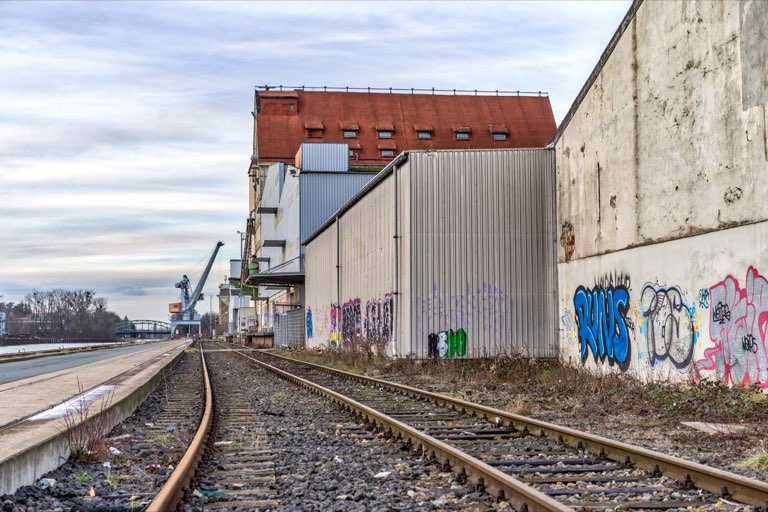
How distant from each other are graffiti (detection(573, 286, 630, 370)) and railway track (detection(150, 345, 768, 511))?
22.3 feet

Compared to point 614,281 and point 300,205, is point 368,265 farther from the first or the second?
point 300,205

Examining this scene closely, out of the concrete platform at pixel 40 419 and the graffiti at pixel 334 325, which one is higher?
the graffiti at pixel 334 325

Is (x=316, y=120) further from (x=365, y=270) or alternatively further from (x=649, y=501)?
(x=649, y=501)

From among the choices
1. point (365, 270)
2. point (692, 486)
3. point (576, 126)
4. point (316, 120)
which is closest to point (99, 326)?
point (316, 120)

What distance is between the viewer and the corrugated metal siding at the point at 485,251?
2491 centimetres

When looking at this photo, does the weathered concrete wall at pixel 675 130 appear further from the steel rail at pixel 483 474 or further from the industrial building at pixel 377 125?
the industrial building at pixel 377 125

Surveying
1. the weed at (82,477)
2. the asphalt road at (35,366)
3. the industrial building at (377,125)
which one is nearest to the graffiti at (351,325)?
the asphalt road at (35,366)

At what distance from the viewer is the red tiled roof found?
8838cm

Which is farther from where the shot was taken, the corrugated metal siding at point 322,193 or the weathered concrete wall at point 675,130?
the corrugated metal siding at point 322,193

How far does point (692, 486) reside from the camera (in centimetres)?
712

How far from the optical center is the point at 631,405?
13891 millimetres

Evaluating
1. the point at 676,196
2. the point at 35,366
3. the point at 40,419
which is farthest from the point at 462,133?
the point at 40,419

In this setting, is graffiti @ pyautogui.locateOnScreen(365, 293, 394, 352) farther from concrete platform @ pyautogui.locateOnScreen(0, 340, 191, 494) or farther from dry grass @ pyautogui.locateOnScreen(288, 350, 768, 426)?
concrete platform @ pyautogui.locateOnScreen(0, 340, 191, 494)

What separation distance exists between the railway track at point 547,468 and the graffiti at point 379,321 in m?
14.5
